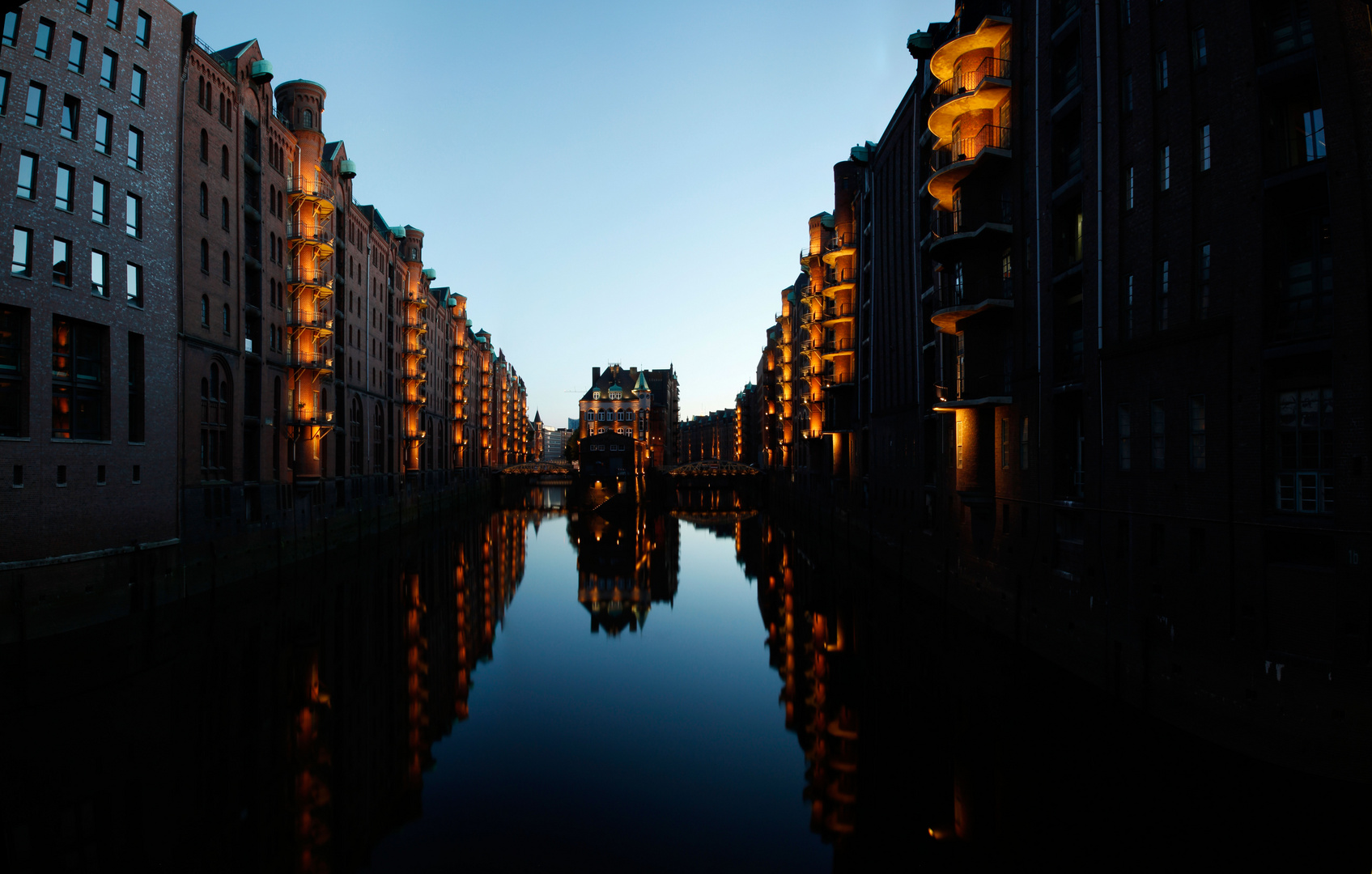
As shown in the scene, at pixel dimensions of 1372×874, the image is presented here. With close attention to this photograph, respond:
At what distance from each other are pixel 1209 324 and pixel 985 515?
11.2 m

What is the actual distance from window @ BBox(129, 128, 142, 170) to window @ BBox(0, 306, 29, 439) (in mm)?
6843

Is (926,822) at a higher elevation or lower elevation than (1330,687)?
lower

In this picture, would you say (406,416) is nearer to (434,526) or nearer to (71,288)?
(434,526)

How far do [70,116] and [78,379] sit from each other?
809 cm

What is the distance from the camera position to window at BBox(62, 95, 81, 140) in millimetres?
22062

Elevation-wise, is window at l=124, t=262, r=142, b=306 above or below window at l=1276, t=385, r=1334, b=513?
above

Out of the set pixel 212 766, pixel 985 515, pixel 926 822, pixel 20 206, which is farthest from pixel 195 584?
pixel 985 515

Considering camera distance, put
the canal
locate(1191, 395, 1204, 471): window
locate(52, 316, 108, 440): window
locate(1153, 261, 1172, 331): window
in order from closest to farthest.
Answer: the canal → locate(1191, 395, 1204, 471): window → locate(1153, 261, 1172, 331): window → locate(52, 316, 108, 440): window

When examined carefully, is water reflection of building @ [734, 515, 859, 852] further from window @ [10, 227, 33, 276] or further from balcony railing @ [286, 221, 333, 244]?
balcony railing @ [286, 221, 333, 244]

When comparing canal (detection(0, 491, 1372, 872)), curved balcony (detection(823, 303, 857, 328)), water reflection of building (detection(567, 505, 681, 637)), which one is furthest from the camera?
curved balcony (detection(823, 303, 857, 328))

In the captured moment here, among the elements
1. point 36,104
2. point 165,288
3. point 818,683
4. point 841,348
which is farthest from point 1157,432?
point 841,348

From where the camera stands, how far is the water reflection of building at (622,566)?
2950 centimetres

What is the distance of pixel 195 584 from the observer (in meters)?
25.3

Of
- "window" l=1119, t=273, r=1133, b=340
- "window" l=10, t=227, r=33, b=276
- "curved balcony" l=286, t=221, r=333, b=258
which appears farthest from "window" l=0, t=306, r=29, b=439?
"window" l=1119, t=273, r=1133, b=340
